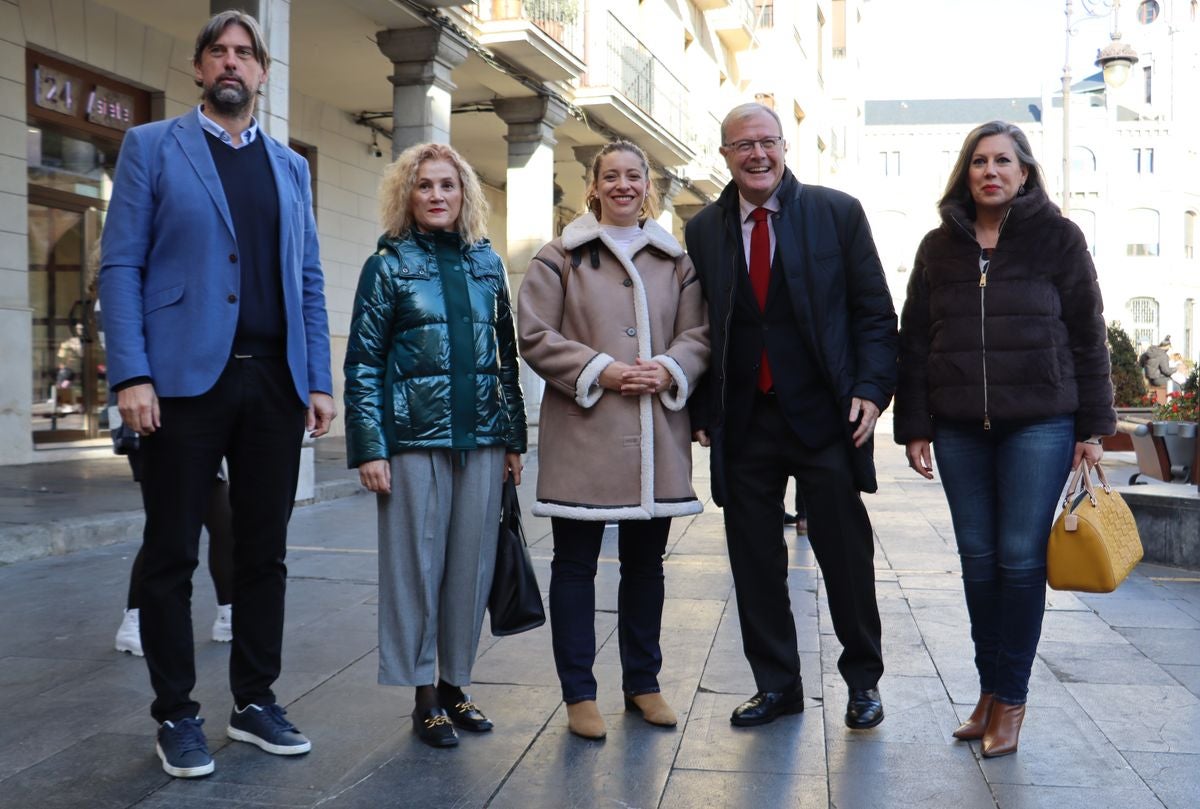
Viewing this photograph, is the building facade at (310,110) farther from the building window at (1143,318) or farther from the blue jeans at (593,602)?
the building window at (1143,318)

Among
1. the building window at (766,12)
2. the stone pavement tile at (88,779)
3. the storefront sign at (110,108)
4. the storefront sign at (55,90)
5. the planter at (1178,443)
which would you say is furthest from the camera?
the building window at (766,12)

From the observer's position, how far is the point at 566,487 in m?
4.04

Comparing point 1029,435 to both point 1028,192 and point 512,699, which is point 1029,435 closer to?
point 1028,192

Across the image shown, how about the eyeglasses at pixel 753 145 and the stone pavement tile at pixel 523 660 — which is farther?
the stone pavement tile at pixel 523 660

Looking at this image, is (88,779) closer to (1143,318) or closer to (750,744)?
(750,744)

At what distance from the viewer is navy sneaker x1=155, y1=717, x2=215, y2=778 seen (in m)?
3.45

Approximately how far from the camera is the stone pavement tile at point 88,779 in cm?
326

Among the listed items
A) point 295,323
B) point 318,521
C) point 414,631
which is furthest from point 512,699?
point 318,521

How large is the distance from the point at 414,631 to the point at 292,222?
1.37 meters

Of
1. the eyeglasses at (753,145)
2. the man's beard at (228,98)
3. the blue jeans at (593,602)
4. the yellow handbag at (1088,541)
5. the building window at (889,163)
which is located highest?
the building window at (889,163)

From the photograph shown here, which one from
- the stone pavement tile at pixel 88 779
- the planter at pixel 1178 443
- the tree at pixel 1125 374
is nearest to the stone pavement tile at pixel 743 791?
the stone pavement tile at pixel 88 779

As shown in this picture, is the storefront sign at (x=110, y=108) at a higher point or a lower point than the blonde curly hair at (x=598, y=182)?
higher

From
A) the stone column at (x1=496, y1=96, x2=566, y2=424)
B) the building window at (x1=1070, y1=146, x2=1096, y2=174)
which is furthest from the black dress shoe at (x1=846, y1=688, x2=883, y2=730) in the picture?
the building window at (x1=1070, y1=146, x2=1096, y2=174)

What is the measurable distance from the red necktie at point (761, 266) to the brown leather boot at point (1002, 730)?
127cm
